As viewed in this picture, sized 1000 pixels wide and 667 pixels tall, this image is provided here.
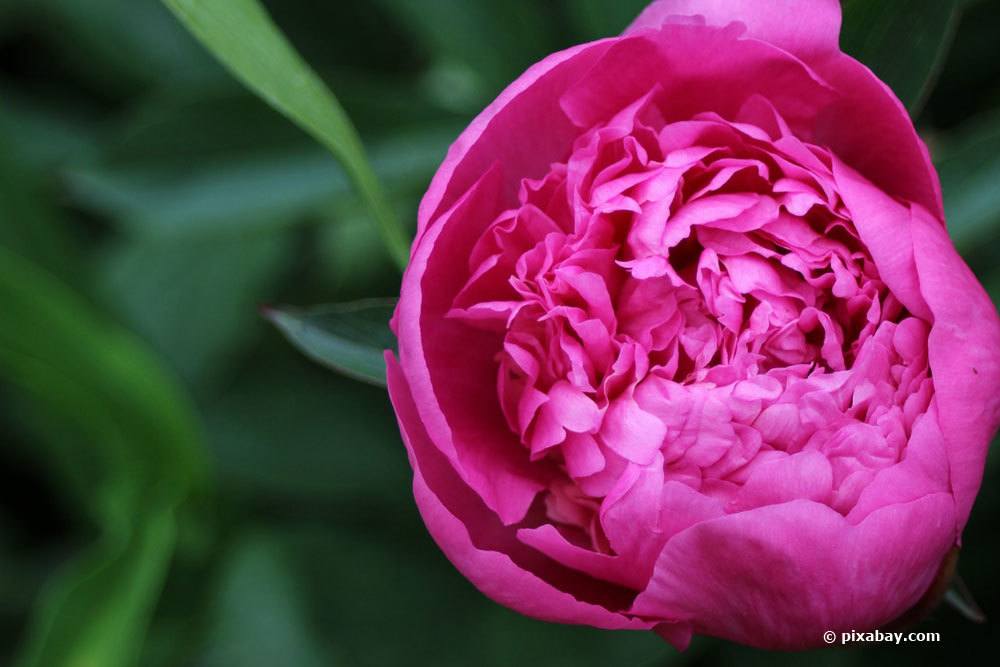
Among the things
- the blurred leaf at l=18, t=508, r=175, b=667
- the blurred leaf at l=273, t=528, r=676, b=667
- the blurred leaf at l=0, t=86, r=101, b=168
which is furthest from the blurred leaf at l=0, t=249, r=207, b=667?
the blurred leaf at l=0, t=86, r=101, b=168

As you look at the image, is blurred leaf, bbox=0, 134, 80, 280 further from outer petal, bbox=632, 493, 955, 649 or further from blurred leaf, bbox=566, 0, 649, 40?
outer petal, bbox=632, 493, 955, 649

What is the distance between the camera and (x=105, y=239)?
1.25m

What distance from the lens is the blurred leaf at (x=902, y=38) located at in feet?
2.10

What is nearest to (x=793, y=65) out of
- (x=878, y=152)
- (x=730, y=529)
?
(x=878, y=152)

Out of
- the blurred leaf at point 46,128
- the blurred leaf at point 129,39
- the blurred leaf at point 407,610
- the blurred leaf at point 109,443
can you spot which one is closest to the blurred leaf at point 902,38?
the blurred leaf at point 407,610

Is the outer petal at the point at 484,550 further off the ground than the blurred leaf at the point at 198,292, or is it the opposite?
the outer petal at the point at 484,550

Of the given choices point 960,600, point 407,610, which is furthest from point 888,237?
point 407,610

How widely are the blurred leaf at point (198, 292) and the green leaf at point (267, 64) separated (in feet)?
1.51

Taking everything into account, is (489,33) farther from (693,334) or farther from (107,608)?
(107,608)

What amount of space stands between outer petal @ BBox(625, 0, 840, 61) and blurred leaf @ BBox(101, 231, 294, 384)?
59 cm

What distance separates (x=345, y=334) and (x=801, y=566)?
10.6 inches

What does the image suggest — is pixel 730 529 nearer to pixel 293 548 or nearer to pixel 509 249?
pixel 509 249

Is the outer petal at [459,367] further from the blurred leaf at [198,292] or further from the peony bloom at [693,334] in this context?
the blurred leaf at [198,292]

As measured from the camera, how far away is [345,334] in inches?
25.1
